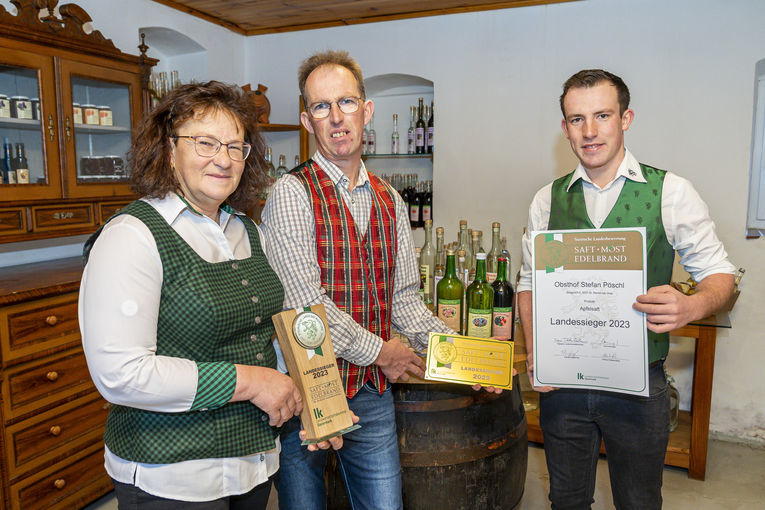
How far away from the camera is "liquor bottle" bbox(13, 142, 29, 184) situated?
8.18ft

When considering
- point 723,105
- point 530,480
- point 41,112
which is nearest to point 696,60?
point 723,105

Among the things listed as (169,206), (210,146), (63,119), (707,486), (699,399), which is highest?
(63,119)

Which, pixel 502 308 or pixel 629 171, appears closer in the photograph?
pixel 629 171

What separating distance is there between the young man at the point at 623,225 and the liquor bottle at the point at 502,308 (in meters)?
0.29

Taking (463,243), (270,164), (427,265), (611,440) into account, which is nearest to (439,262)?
(427,265)

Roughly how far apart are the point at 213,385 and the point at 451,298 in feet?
3.85

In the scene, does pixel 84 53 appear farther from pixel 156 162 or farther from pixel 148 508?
pixel 148 508

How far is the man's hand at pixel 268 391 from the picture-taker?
1.16 m

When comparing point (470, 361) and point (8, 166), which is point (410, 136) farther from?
point (470, 361)

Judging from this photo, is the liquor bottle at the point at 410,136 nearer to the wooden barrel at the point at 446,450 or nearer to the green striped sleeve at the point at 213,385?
the wooden barrel at the point at 446,450

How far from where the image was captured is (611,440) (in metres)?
1.62

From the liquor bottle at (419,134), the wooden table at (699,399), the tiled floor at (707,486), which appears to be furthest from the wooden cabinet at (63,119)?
the wooden table at (699,399)

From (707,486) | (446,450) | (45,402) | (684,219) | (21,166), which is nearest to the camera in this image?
(684,219)

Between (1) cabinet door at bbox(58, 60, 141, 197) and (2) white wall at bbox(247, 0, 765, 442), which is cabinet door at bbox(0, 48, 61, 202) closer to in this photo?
(1) cabinet door at bbox(58, 60, 141, 197)
